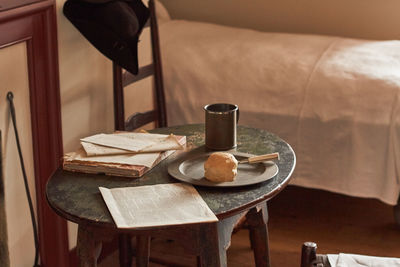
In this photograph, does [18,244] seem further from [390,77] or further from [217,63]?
[390,77]

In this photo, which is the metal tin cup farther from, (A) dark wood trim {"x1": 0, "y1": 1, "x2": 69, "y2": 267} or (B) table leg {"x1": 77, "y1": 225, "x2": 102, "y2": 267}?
(A) dark wood trim {"x1": 0, "y1": 1, "x2": 69, "y2": 267}

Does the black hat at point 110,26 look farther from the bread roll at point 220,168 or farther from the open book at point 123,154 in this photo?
the bread roll at point 220,168

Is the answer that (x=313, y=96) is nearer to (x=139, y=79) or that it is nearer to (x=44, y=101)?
(x=139, y=79)

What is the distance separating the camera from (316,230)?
111 inches

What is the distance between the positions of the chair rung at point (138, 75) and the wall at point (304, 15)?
3.84 ft

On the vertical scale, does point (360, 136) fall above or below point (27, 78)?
below

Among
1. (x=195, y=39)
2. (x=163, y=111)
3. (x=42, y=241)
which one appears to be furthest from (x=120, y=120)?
(x=195, y=39)

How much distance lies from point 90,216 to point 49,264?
93 cm

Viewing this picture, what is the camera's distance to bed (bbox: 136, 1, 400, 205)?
8.54 feet

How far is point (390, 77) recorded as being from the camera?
262 cm

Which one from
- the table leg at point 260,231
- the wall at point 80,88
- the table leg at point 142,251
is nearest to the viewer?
the table leg at point 260,231

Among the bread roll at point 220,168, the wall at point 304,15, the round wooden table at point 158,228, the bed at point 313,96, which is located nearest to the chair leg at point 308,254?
→ the round wooden table at point 158,228

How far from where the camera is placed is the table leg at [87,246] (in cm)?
156

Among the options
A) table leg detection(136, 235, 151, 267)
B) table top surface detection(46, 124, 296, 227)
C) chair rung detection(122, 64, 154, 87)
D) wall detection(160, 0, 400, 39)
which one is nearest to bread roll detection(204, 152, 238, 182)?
table top surface detection(46, 124, 296, 227)
